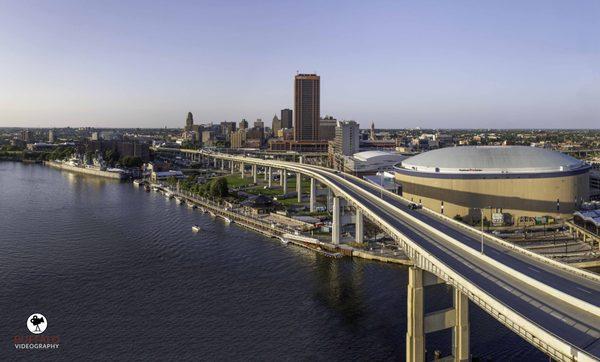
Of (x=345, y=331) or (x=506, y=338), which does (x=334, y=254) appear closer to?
(x=345, y=331)

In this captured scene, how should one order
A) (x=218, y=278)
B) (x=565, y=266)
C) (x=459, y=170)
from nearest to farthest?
(x=565, y=266) < (x=218, y=278) < (x=459, y=170)

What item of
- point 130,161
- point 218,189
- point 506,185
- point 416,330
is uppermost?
point 130,161

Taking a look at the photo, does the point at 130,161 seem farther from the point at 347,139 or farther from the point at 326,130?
the point at 326,130

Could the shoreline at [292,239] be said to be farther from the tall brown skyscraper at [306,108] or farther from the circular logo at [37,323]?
the tall brown skyscraper at [306,108]

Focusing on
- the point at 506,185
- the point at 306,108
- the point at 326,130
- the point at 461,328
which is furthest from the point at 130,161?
the point at 461,328

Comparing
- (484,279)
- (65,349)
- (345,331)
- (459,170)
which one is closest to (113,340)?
(65,349)

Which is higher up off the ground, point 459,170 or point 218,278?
point 459,170
